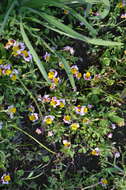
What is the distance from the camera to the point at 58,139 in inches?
73.3

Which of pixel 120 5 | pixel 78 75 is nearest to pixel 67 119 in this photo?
pixel 78 75

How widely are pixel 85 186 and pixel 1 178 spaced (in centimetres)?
49

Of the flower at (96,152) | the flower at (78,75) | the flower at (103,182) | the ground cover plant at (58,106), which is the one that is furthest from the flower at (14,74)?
the flower at (103,182)

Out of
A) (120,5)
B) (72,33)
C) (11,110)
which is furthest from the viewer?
(120,5)

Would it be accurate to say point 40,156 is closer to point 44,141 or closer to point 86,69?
point 44,141

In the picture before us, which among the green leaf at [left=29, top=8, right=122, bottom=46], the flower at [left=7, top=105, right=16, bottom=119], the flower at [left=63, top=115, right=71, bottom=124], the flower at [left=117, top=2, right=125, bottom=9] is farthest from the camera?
the flower at [left=117, top=2, right=125, bottom=9]

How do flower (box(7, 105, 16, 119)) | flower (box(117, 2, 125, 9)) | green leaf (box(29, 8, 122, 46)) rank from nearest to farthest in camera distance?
green leaf (box(29, 8, 122, 46)), flower (box(7, 105, 16, 119)), flower (box(117, 2, 125, 9))

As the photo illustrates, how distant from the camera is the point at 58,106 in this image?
1.90 meters

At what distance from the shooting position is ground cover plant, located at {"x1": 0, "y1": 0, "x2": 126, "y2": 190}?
70.1 inches

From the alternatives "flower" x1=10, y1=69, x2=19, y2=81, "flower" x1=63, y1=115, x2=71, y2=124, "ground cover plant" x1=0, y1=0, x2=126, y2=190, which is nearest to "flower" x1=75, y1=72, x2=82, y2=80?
"ground cover plant" x1=0, y1=0, x2=126, y2=190

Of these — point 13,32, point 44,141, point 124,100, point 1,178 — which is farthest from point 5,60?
point 124,100

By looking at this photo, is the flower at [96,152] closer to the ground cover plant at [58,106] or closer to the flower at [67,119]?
the ground cover plant at [58,106]

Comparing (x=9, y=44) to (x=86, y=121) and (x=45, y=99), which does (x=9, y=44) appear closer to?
(x=45, y=99)

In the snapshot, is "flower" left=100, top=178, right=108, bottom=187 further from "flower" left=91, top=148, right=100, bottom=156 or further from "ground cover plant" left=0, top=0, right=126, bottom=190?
"flower" left=91, top=148, right=100, bottom=156
